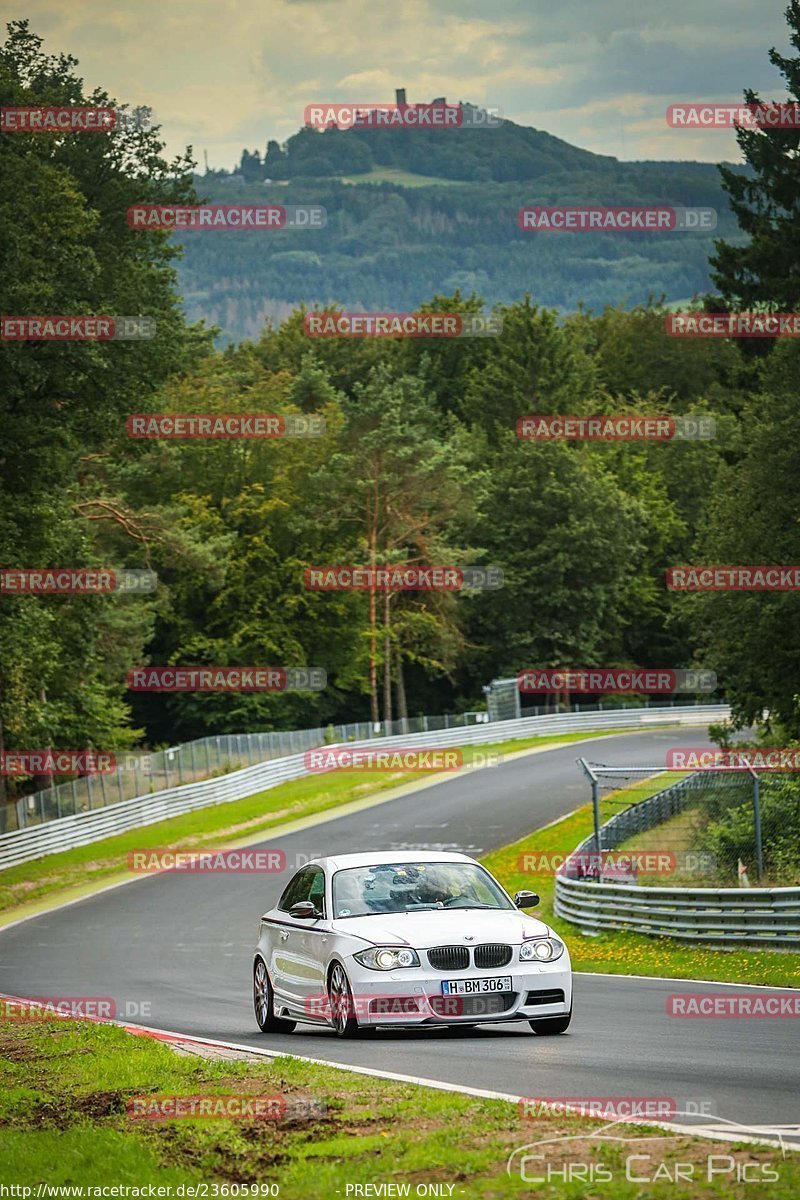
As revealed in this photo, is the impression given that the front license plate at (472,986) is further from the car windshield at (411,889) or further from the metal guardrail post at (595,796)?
the metal guardrail post at (595,796)

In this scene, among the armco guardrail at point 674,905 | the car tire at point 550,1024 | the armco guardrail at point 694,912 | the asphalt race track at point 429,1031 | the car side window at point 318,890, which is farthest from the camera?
the armco guardrail at point 674,905

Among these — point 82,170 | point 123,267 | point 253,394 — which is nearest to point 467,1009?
point 123,267

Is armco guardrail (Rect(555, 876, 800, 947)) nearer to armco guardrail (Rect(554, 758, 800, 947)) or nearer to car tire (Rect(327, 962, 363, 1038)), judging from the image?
armco guardrail (Rect(554, 758, 800, 947))

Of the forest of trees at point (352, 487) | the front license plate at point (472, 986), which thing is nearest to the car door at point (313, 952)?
the front license plate at point (472, 986)

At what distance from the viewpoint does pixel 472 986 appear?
41.6 ft

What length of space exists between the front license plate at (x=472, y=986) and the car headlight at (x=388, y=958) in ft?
0.95

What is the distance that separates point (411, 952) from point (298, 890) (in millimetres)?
2291

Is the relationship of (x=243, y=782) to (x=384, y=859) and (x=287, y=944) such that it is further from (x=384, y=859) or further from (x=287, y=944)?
(x=384, y=859)

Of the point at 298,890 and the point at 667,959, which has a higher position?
the point at 298,890

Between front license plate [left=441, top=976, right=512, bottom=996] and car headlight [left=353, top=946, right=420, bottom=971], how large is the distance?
0.29 metres

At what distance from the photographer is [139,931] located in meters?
31.2

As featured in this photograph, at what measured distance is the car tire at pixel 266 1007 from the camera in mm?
14656

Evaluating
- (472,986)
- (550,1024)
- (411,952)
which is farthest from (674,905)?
(411,952)

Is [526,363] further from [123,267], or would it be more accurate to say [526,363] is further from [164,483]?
[123,267]
